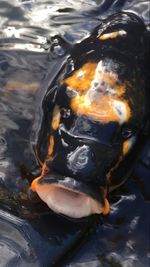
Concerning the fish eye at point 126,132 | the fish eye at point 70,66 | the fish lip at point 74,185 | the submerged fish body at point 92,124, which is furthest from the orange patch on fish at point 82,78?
the fish lip at point 74,185

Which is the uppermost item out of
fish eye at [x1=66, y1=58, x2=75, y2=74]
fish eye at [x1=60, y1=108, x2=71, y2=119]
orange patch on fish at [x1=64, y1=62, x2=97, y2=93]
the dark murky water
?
orange patch on fish at [x1=64, y1=62, x2=97, y2=93]

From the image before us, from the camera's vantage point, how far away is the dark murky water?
3.01 m

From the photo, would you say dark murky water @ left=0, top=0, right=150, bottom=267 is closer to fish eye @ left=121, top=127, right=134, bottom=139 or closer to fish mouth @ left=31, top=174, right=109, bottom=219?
fish mouth @ left=31, top=174, right=109, bottom=219

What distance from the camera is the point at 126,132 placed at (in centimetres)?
323

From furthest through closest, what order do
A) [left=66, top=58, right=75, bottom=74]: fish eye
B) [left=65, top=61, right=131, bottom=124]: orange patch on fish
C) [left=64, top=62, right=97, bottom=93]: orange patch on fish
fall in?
[left=66, top=58, right=75, bottom=74]: fish eye < [left=64, top=62, right=97, bottom=93]: orange patch on fish < [left=65, top=61, right=131, bottom=124]: orange patch on fish

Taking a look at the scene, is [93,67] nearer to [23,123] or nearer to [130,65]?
[130,65]

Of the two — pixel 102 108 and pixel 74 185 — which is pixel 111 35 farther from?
pixel 74 185

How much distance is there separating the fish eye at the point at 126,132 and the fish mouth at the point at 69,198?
46 cm

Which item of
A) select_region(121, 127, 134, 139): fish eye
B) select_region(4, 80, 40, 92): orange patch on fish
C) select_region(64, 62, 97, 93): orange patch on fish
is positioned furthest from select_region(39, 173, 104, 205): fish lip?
select_region(4, 80, 40, 92): orange patch on fish

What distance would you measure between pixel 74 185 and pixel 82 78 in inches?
32.2

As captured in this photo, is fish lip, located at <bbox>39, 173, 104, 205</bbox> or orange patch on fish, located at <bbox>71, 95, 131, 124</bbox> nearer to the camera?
fish lip, located at <bbox>39, 173, 104, 205</bbox>

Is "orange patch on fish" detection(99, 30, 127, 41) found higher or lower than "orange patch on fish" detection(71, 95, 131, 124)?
higher

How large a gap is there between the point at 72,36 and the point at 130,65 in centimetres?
93

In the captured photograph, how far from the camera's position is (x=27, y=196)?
3164mm
